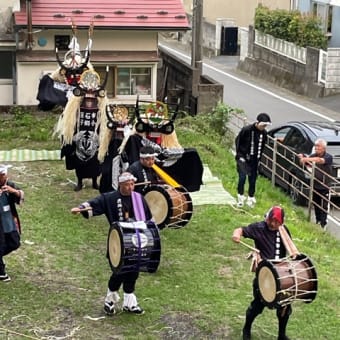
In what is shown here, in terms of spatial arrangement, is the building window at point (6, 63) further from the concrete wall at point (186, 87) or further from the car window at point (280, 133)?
the car window at point (280, 133)

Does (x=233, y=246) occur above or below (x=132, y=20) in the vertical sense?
below

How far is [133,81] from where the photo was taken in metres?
23.1

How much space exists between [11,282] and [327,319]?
3736 mm

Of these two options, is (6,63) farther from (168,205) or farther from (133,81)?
(168,205)

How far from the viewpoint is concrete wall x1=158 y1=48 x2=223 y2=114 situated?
75.2ft

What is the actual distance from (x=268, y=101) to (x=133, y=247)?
71.0 feet

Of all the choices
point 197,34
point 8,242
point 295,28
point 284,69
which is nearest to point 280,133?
point 197,34

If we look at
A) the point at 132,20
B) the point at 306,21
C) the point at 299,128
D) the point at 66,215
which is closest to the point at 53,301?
the point at 66,215

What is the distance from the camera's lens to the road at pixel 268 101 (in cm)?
2775

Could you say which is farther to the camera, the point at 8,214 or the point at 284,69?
the point at 284,69

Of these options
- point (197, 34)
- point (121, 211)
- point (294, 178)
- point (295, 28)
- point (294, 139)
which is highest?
point (197, 34)

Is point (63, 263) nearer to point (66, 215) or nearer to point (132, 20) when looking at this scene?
point (66, 215)

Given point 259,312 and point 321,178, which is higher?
point 259,312

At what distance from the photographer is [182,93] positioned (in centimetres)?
2470
